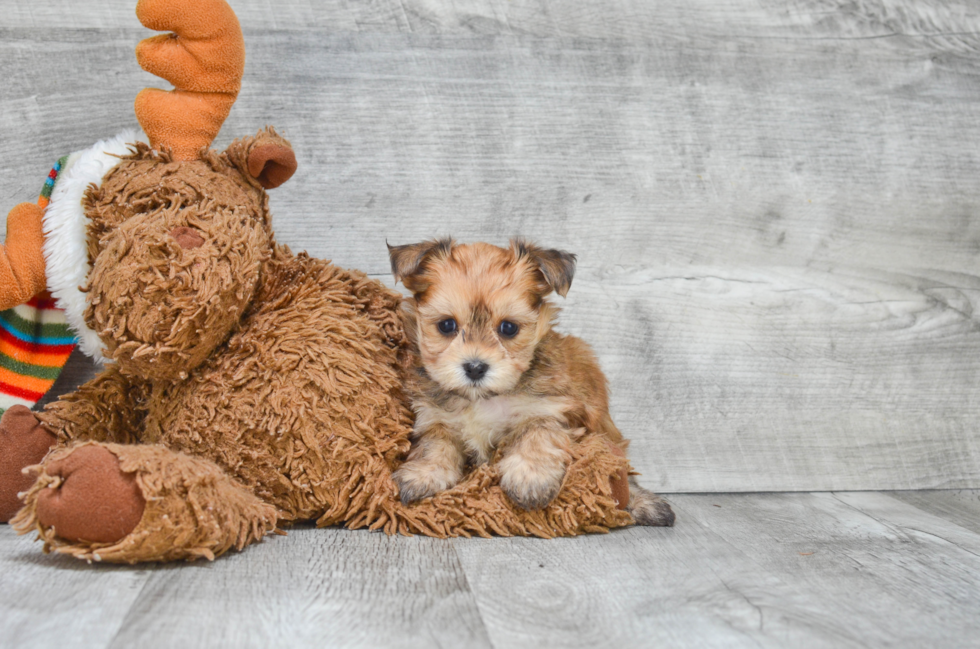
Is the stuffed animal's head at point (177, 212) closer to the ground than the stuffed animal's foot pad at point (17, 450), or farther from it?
farther from it

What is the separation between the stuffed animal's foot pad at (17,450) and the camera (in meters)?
2.06

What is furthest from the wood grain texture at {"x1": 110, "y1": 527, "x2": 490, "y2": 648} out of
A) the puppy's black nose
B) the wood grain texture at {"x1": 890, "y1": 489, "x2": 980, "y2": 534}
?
the wood grain texture at {"x1": 890, "y1": 489, "x2": 980, "y2": 534}

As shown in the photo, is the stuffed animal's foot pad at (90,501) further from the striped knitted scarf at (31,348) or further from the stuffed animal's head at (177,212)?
the striped knitted scarf at (31,348)

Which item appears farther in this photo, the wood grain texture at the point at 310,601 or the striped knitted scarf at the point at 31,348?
the striped knitted scarf at the point at 31,348

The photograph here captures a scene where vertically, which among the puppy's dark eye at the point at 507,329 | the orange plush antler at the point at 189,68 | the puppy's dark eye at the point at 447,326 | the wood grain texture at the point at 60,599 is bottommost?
the wood grain texture at the point at 60,599

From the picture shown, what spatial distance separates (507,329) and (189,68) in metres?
1.04

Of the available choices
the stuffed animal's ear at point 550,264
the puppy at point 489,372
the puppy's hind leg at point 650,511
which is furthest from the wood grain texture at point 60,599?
the puppy's hind leg at point 650,511

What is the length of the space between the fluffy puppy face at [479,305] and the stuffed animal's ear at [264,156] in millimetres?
368

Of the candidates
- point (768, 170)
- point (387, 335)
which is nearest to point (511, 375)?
point (387, 335)

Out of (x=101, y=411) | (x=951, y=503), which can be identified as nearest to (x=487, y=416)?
(x=101, y=411)

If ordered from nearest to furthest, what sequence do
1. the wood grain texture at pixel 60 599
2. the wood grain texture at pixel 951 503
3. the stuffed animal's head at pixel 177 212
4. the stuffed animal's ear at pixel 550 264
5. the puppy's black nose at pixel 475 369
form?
1. the wood grain texture at pixel 60 599
2. the stuffed animal's head at pixel 177 212
3. the puppy's black nose at pixel 475 369
4. the stuffed animal's ear at pixel 550 264
5. the wood grain texture at pixel 951 503

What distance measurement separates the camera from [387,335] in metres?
2.31

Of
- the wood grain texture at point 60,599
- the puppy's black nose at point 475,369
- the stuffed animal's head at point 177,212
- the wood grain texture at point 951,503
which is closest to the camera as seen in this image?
the wood grain texture at point 60,599

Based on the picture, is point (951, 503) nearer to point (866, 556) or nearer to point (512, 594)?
point (866, 556)
